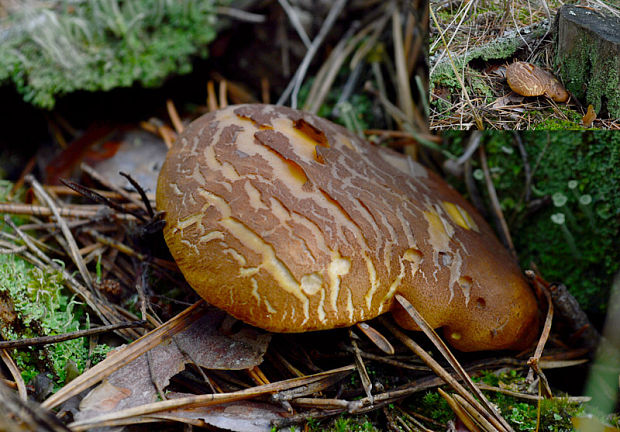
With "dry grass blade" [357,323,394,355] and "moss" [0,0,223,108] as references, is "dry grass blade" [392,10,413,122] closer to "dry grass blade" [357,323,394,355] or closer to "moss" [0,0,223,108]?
"moss" [0,0,223,108]

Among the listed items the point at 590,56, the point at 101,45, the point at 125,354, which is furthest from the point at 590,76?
the point at 101,45

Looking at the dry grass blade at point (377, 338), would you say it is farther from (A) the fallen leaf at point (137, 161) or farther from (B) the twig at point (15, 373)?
(A) the fallen leaf at point (137, 161)

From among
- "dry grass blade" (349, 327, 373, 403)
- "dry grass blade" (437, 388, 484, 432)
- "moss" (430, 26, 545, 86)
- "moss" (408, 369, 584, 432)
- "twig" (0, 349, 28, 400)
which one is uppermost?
"moss" (430, 26, 545, 86)

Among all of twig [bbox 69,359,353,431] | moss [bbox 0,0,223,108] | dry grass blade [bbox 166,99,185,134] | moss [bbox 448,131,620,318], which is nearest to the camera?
twig [bbox 69,359,353,431]

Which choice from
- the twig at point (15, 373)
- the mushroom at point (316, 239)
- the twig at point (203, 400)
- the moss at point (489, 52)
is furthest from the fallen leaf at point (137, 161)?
the moss at point (489, 52)

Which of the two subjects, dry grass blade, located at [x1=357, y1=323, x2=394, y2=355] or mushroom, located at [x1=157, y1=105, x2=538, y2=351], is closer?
mushroom, located at [x1=157, y1=105, x2=538, y2=351]

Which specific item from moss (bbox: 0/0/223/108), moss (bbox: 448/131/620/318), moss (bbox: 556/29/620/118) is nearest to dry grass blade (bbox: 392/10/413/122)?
moss (bbox: 448/131/620/318)
